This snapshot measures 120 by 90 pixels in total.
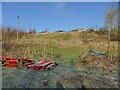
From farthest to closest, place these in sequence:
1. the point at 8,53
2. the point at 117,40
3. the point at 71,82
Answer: the point at 117,40 → the point at 8,53 → the point at 71,82

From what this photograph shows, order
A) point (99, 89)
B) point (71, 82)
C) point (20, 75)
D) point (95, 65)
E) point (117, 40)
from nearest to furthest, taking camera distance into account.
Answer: point (99, 89) < point (71, 82) < point (20, 75) < point (95, 65) < point (117, 40)

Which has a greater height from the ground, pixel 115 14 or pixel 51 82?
pixel 115 14

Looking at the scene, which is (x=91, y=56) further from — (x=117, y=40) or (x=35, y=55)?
(x=117, y=40)

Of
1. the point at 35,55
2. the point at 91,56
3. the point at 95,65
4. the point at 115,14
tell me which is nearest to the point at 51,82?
the point at 95,65

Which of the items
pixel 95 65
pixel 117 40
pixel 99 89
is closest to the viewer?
pixel 99 89

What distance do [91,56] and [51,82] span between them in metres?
7.35

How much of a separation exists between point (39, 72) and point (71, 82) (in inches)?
122

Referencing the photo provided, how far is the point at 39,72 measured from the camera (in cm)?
1237

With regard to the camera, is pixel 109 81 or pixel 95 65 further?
pixel 95 65

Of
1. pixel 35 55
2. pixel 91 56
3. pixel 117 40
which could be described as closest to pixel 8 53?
pixel 35 55

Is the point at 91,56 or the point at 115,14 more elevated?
the point at 115,14

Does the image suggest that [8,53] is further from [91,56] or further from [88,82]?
[88,82]

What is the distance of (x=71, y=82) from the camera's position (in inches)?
380

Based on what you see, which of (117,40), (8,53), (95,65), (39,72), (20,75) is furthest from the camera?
(117,40)
